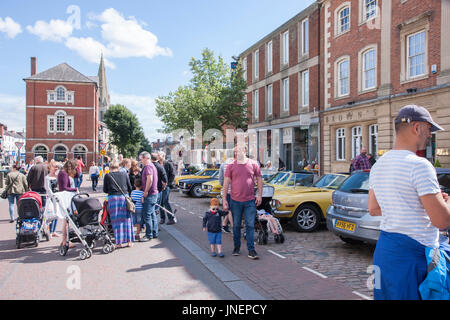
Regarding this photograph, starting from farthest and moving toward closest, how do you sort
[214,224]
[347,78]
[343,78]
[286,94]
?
[286,94] < [343,78] < [347,78] < [214,224]

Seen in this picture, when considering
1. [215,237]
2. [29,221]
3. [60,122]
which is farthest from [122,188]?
[60,122]

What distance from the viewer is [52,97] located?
51438 millimetres

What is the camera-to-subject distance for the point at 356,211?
6.29 metres

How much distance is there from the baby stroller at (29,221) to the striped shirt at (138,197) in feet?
6.00

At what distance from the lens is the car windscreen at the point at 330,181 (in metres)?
9.79

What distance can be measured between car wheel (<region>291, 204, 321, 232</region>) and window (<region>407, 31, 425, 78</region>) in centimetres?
1049

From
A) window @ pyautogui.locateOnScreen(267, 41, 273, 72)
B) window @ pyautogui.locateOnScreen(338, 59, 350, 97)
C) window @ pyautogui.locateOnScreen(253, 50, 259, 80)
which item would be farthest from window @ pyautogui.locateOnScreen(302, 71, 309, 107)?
window @ pyautogui.locateOnScreen(253, 50, 259, 80)

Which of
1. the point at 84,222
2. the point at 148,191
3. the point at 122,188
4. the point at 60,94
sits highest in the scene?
the point at 60,94

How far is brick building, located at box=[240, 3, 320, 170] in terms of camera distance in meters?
23.8

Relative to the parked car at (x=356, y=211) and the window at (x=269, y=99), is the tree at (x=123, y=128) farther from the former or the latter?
the parked car at (x=356, y=211)

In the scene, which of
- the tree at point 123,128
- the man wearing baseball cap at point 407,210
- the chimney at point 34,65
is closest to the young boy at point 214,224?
the man wearing baseball cap at point 407,210

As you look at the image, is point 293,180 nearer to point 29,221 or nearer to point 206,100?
point 29,221

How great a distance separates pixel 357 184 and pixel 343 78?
15788 mm

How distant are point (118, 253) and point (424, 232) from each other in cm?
564
